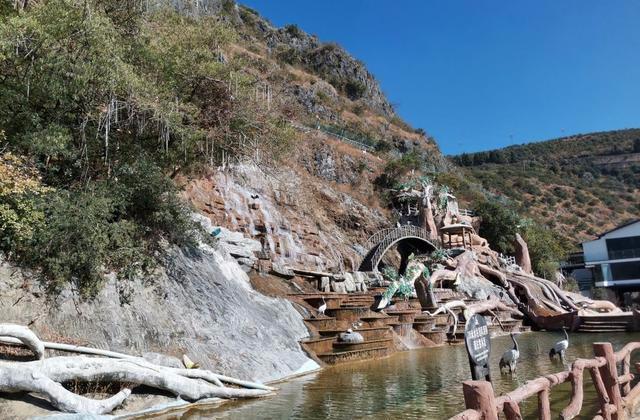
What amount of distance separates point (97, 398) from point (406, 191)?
37.7 m

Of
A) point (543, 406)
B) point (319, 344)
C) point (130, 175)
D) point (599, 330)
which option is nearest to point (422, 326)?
point (319, 344)

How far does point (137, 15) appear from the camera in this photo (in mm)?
14391

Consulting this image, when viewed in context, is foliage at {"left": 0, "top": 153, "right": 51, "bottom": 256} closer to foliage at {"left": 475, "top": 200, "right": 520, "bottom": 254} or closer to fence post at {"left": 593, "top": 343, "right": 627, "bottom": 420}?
fence post at {"left": 593, "top": 343, "right": 627, "bottom": 420}

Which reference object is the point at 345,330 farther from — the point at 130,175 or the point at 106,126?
the point at 106,126

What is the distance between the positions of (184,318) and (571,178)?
349ft

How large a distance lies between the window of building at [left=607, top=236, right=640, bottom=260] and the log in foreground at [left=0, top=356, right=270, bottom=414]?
148 feet

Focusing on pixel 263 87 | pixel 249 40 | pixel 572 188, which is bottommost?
pixel 263 87

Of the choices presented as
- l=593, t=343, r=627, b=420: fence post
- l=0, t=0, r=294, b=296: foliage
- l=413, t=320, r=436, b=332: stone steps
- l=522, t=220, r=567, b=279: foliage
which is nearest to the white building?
l=522, t=220, r=567, b=279: foliage

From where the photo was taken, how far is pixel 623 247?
1752 inches

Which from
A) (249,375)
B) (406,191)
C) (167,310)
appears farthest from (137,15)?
(406,191)

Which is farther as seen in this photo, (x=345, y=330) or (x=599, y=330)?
(x=599, y=330)

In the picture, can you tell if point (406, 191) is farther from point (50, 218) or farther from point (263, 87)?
point (50, 218)

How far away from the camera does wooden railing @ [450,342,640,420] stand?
12.9 feet

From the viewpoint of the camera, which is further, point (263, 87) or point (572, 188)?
point (572, 188)
